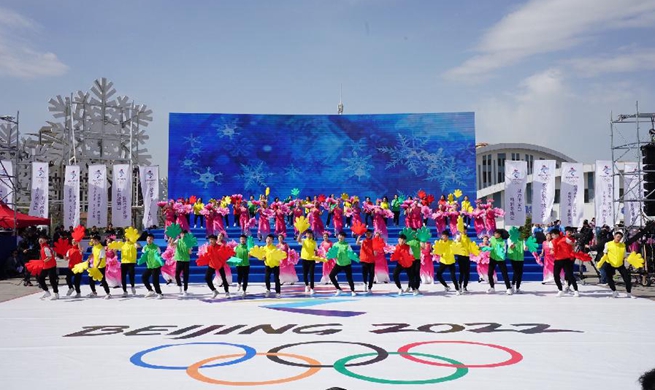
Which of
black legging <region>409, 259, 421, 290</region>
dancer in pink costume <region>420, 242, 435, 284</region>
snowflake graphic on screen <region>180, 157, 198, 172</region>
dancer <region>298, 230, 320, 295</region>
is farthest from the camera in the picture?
snowflake graphic on screen <region>180, 157, 198, 172</region>

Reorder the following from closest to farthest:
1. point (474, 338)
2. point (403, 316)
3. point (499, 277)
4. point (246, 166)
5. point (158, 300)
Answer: point (474, 338)
point (403, 316)
point (158, 300)
point (499, 277)
point (246, 166)

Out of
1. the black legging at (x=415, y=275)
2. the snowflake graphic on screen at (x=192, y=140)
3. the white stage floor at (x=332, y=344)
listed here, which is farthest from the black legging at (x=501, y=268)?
the snowflake graphic on screen at (x=192, y=140)

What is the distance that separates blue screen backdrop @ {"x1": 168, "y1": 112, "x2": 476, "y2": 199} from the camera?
27500mm

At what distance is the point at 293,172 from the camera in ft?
91.6

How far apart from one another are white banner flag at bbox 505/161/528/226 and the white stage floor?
394 inches

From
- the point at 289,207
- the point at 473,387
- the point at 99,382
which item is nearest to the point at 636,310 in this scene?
the point at 473,387

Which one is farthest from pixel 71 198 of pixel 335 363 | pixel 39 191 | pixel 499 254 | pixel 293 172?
pixel 335 363

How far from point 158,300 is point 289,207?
373 inches

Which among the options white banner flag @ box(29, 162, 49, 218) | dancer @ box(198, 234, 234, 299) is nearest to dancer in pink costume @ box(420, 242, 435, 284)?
dancer @ box(198, 234, 234, 299)

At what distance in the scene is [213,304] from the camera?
10281 mm

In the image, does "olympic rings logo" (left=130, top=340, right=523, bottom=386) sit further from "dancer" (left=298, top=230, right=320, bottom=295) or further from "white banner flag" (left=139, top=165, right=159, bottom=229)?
"white banner flag" (left=139, top=165, right=159, bottom=229)

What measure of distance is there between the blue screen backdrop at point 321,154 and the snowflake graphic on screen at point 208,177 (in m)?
0.05

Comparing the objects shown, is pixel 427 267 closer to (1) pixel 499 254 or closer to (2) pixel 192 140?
(1) pixel 499 254

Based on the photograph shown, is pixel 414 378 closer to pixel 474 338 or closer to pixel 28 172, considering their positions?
pixel 474 338
